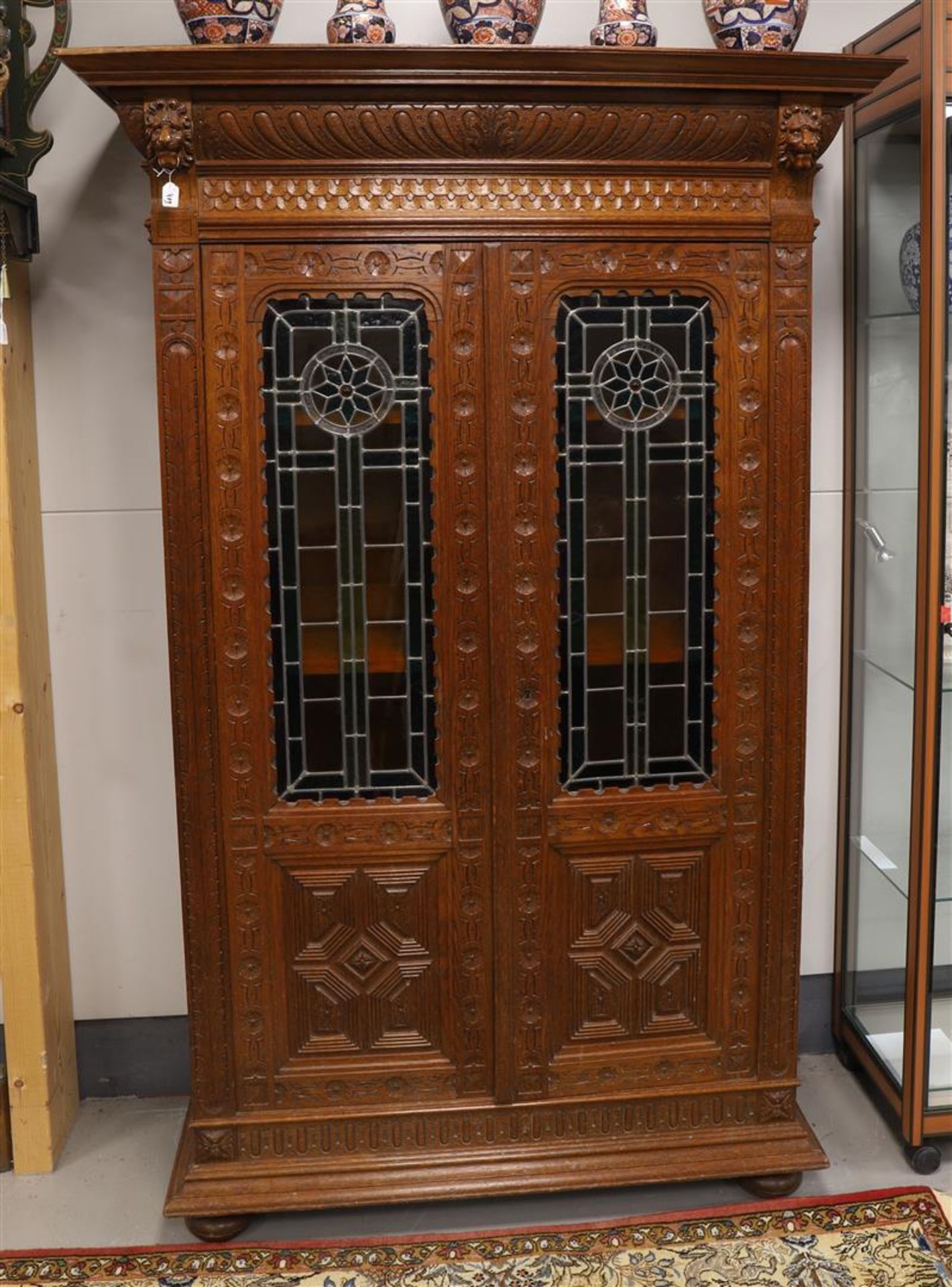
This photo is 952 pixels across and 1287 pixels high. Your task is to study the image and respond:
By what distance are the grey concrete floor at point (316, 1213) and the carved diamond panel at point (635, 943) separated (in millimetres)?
380

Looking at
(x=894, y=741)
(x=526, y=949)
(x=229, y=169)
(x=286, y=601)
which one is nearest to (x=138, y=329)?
(x=229, y=169)

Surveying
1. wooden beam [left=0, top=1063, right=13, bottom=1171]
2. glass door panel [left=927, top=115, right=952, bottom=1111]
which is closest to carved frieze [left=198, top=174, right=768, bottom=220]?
glass door panel [left=927, top=115, right=952, bottom=1111]

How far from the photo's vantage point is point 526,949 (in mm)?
2721

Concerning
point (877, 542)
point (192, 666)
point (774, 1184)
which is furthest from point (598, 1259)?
point (877, 542)

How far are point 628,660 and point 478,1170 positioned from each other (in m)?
1.11

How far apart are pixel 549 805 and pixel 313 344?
102cm

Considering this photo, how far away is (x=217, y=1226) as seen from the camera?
8.91 ft

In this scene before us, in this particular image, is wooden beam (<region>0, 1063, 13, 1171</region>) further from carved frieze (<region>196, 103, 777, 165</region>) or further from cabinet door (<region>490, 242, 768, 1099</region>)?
carved frieze (<region>196, 103, 777, 165</region>)

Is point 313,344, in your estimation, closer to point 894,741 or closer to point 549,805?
point 549,805

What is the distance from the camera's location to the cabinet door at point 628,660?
256cm

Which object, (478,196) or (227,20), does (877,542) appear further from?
(227,20)

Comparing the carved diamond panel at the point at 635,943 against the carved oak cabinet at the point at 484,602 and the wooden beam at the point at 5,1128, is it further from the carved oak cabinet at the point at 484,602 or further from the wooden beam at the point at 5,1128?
the wooden beam at the point at 5,1128

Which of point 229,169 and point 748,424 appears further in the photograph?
point 748,424

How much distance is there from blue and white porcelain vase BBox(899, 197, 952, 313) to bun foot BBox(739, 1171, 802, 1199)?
6.11ft
